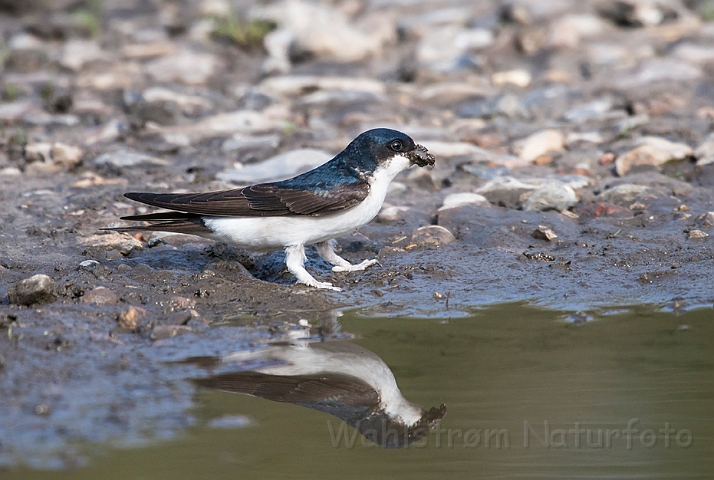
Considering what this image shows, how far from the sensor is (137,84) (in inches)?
372

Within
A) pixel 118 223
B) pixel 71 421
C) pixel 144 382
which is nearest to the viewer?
pixel 71 421

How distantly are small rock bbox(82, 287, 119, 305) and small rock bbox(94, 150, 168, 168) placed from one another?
108 inches

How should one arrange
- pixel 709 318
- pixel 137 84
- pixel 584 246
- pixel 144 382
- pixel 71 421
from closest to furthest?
pixel 71 421 < pixel 144 382 < pixel 709 318 < pixel 584 246 < pixel 137 84

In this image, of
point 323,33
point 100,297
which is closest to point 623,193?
point 100,297

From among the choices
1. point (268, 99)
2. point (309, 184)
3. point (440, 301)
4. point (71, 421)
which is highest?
point (268, 99)

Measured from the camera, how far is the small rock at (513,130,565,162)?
23.4ft

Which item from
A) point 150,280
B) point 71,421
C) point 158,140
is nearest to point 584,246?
point 150,280

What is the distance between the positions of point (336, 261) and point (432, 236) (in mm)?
659

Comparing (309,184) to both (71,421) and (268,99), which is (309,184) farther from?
(268,99)

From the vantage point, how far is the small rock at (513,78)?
915 centimetres

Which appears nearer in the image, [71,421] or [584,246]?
[71,421]

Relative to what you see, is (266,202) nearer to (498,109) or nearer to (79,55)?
(498,109)

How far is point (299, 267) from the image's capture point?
4812 millimetres

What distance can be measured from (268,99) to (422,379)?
5.71m
